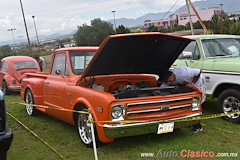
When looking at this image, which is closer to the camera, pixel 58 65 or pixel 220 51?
pixel 58 65

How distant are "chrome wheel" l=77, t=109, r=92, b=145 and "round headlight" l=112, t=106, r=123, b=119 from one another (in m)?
0.69

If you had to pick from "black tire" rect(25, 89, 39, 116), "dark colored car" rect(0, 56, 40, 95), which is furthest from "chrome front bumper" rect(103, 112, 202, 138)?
"dark colored car" rect(0, 56, 40, 95)

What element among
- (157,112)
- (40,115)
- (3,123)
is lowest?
(40,115)

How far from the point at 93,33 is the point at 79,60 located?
216ft

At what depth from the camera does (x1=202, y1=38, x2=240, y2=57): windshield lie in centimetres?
A: 748

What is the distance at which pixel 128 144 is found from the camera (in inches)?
205

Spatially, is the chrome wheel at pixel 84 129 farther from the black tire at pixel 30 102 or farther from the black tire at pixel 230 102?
the black tire at pixel 230 102

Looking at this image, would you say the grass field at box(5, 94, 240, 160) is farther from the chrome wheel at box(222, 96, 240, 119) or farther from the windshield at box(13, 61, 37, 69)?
the windshield at box(13, 61, 37, 69)

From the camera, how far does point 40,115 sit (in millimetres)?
7965

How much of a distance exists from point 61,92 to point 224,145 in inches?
128

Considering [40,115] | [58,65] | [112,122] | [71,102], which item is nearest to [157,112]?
[112,122]

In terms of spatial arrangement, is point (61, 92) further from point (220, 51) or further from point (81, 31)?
point (81, 31)

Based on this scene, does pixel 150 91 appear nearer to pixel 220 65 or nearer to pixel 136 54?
pixel 136 54

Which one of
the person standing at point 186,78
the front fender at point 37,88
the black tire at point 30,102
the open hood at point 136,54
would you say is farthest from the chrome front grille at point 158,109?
the black tire at point 30,102
